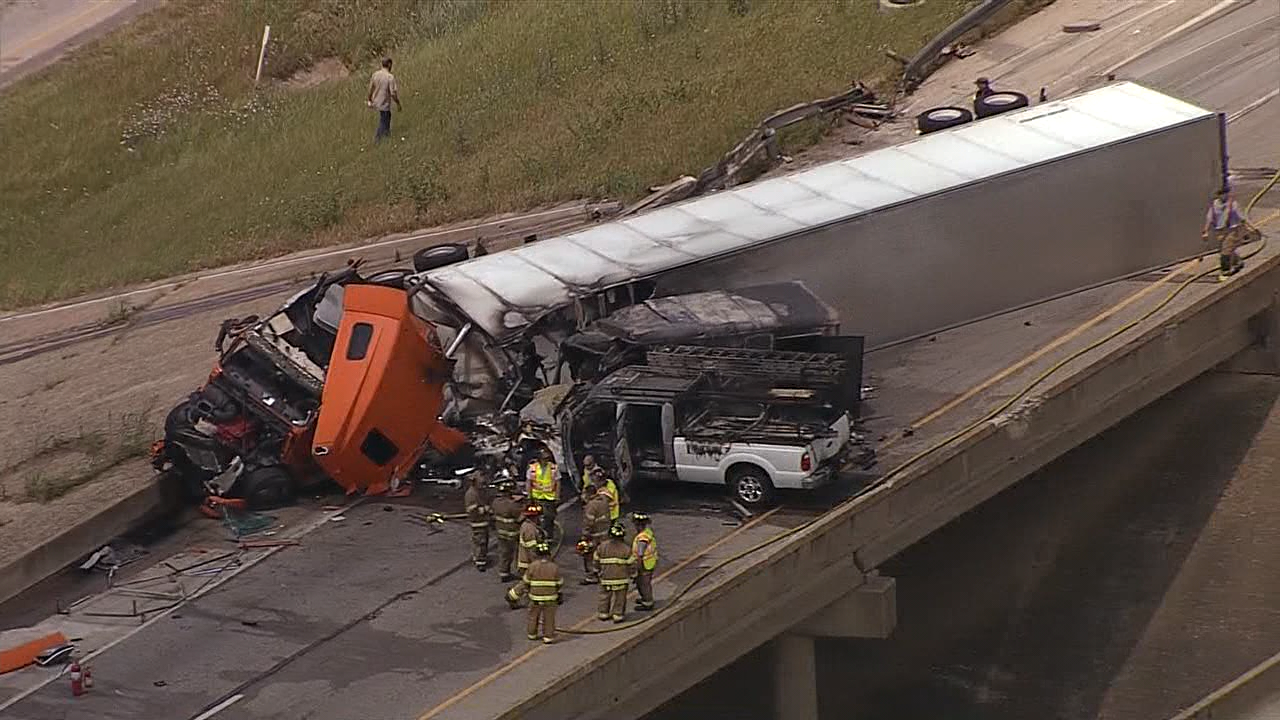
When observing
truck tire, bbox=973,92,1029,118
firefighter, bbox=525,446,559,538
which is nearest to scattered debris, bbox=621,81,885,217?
truck tire, bbox=973,92,1029,118

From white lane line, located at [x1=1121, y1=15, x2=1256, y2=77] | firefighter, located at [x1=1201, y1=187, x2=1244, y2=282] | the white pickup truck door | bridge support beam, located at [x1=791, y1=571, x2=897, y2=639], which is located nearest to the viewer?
bridge support beam, located at [x1=791, y1=571, x2=897, y2=639]

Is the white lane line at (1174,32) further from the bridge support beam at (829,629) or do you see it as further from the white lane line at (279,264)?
the bridge support beam at (829,629)

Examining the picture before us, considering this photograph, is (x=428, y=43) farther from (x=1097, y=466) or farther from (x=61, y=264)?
(x=1097, y=466)

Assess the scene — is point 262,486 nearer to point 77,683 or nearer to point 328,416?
point 328,416

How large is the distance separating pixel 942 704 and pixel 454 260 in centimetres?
924

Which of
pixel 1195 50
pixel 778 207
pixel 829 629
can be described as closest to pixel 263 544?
pixel 829 629

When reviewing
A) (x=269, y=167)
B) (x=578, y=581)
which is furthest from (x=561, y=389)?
(x=269, y=167)

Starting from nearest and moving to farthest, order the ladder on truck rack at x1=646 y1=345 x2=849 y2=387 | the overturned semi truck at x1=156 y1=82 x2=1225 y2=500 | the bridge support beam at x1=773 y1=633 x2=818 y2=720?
1. the bridge support beam at x1=773 y1=633 x2=818 y2=720
2. the ladder on truck rack at x1=646 y1=345 x2=849 y2=387
3. the overturned semi truck at x1=156 y1=82 x2=1225 y2=500

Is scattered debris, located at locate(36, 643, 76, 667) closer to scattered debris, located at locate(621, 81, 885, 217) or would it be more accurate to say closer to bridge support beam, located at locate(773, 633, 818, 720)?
bridge support beam, located at locate(773, 633, 818, 720)

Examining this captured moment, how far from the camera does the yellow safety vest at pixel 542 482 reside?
21641mm

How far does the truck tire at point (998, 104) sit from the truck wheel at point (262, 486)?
14132mm

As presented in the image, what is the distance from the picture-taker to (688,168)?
118 ft

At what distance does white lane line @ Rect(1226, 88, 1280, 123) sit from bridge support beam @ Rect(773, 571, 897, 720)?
17516mm

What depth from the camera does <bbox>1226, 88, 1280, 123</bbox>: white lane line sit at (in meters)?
35.6
